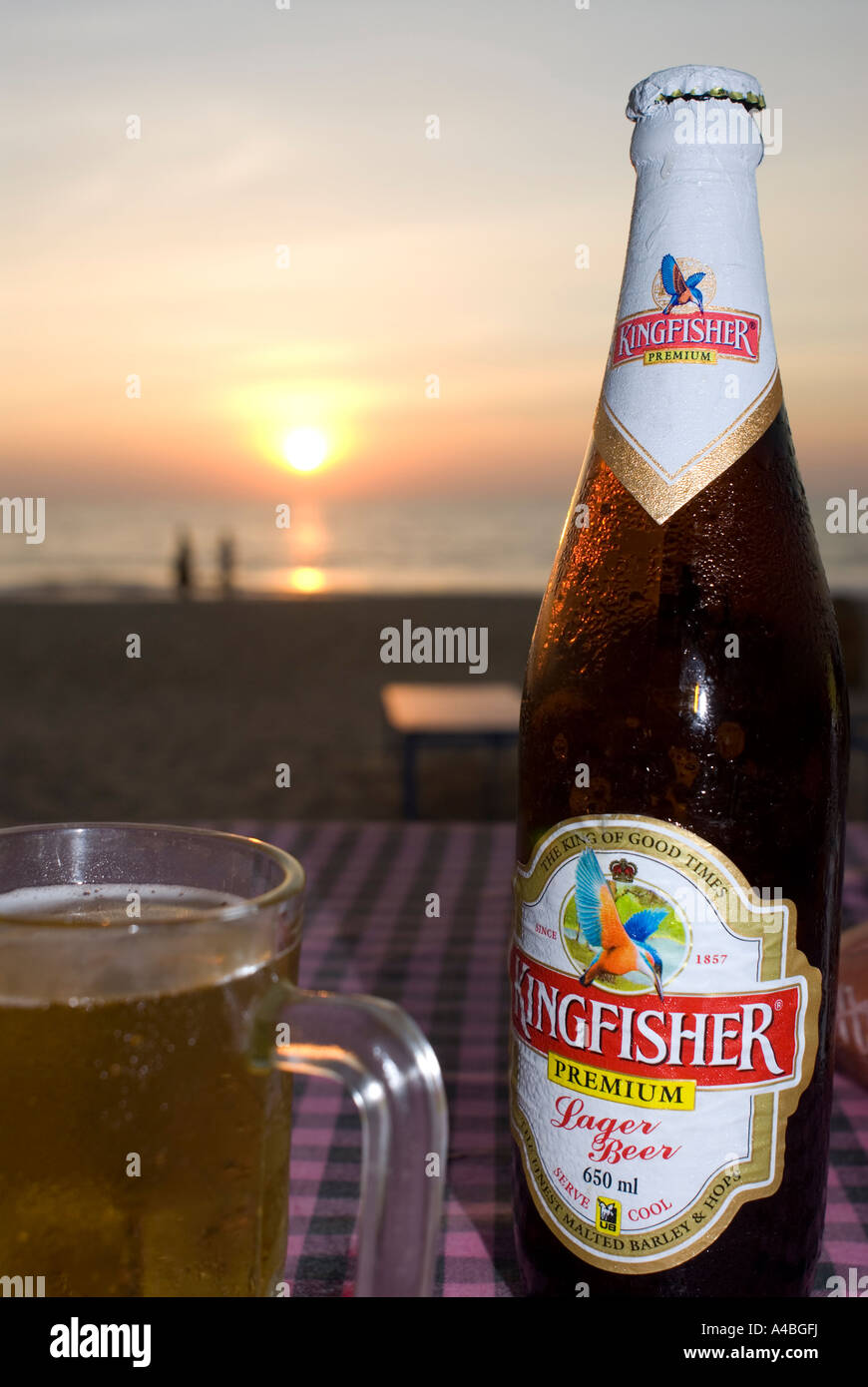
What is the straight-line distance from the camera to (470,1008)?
53.8 inches

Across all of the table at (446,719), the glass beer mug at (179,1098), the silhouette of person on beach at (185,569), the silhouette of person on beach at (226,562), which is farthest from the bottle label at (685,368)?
the silhouette of person on beach at (226,562)

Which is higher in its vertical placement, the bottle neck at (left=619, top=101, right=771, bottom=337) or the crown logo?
the bottle neck at (left=619, top=101, right=771, bottom=337)

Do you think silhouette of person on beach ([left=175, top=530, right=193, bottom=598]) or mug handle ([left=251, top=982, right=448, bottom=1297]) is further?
silhouette of person on beach ([left=175, top=530, right=193, bottom=598])

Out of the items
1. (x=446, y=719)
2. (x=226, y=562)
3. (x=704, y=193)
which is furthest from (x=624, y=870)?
(x=226, y=562)

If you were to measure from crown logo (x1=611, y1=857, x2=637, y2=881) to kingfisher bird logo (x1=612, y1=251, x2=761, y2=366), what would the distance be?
44cm

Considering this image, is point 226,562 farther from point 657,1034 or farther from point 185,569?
point 657,1034

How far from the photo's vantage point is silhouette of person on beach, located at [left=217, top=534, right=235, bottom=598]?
1659cm

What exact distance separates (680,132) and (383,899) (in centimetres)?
111

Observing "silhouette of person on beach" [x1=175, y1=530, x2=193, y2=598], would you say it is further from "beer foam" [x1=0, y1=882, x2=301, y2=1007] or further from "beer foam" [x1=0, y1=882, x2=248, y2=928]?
"beer foam" [x1=0, y1=882, x2=301, y2=1007]

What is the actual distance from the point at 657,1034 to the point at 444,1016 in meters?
0.56

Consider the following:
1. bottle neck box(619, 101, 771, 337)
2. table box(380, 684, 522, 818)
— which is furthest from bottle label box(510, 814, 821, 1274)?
table box(380, 684, 522, 818)

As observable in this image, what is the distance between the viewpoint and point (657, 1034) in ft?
2.70

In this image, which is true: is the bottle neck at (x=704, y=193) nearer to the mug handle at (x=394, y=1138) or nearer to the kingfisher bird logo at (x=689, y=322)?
the kingfisher bird logo at (x=689, y=322)
